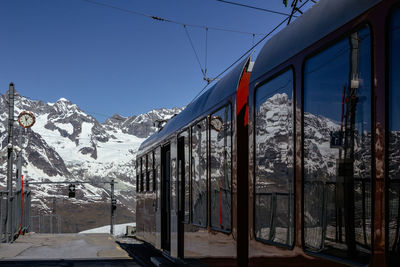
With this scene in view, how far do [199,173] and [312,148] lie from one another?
3.52 meters

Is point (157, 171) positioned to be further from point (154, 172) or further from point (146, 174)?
point (146, 174)

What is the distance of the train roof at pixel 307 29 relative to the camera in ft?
11.8

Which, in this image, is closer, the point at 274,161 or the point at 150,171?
the point at 274,161

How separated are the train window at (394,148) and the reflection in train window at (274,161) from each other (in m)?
1.36

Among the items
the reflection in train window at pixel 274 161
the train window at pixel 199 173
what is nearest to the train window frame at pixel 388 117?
the reflection in train window at pixel 274 161

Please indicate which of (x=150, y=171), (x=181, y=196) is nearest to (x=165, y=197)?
(x=150, y=171)

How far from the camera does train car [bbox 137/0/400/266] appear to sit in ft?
9.85

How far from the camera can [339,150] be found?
3.48 metres

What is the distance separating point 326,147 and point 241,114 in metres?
2.24

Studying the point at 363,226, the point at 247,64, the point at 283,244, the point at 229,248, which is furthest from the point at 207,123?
the point at 363,226

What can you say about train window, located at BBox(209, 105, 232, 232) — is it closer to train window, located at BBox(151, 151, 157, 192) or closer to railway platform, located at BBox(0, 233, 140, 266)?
train window, located at BBox(151, 151, 157, 192)

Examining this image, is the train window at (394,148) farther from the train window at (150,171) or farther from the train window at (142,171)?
the train window at (142,171)

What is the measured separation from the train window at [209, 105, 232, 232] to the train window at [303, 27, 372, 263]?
6.68 ft

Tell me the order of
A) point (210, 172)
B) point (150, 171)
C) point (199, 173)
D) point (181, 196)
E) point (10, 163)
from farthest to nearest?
point (10, 163) → point (150, 171) → point (181, 196) → point (199, 173) → point (210, 172)
